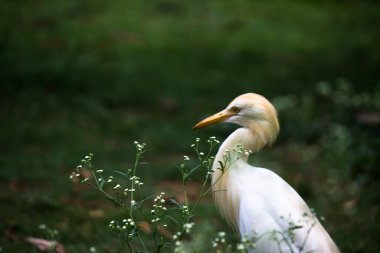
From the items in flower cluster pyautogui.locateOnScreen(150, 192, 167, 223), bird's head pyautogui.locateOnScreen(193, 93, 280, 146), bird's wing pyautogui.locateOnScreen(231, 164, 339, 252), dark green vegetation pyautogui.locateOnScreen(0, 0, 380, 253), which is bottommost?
dark green vegetation pyautogui.locateOnScreen(0, 0, 380, 253)

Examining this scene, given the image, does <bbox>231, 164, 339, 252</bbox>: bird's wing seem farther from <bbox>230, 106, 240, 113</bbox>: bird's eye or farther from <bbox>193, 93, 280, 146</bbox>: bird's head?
<bbox>230, 106, 240, 113</bbox>: bird's eye

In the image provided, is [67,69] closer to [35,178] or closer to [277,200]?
[35,178]

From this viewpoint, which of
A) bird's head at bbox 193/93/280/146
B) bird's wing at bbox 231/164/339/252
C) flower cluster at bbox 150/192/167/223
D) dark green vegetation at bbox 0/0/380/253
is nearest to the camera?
flower cluster at bbox 150/192/167/223

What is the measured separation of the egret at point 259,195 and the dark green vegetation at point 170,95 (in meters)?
0.40

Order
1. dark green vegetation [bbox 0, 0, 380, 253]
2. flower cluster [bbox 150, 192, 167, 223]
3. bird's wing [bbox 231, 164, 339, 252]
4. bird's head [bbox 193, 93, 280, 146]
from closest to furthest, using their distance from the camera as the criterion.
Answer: flower cluster [bbox 150, 192, 167, 223], bird's wing [bbox 231, 164, 339, 252], bird's head [bbox 193, 93, 280, 146], dark green vegetation [bbox 0, 0, 380, 253]

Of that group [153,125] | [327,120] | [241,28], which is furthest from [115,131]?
[241,28]

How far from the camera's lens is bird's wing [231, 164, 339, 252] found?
3887mm

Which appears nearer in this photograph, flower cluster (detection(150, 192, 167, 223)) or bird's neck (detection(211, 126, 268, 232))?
Answer: flower cluster (detection(150, 192, 167, 223))

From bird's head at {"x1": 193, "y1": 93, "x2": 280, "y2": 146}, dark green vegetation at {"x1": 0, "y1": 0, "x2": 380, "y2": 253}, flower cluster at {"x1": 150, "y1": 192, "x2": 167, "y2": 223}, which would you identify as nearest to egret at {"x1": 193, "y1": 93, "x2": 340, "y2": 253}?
bird's head at {"x1": 193, "y1": 93, "x2": 280, "y2": 146}

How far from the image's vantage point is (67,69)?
941cm

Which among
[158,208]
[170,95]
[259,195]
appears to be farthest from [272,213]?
[170,95]

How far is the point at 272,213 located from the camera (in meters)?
3.98

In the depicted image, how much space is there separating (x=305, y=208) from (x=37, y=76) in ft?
19.3

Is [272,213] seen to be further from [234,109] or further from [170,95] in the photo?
[170,95]
